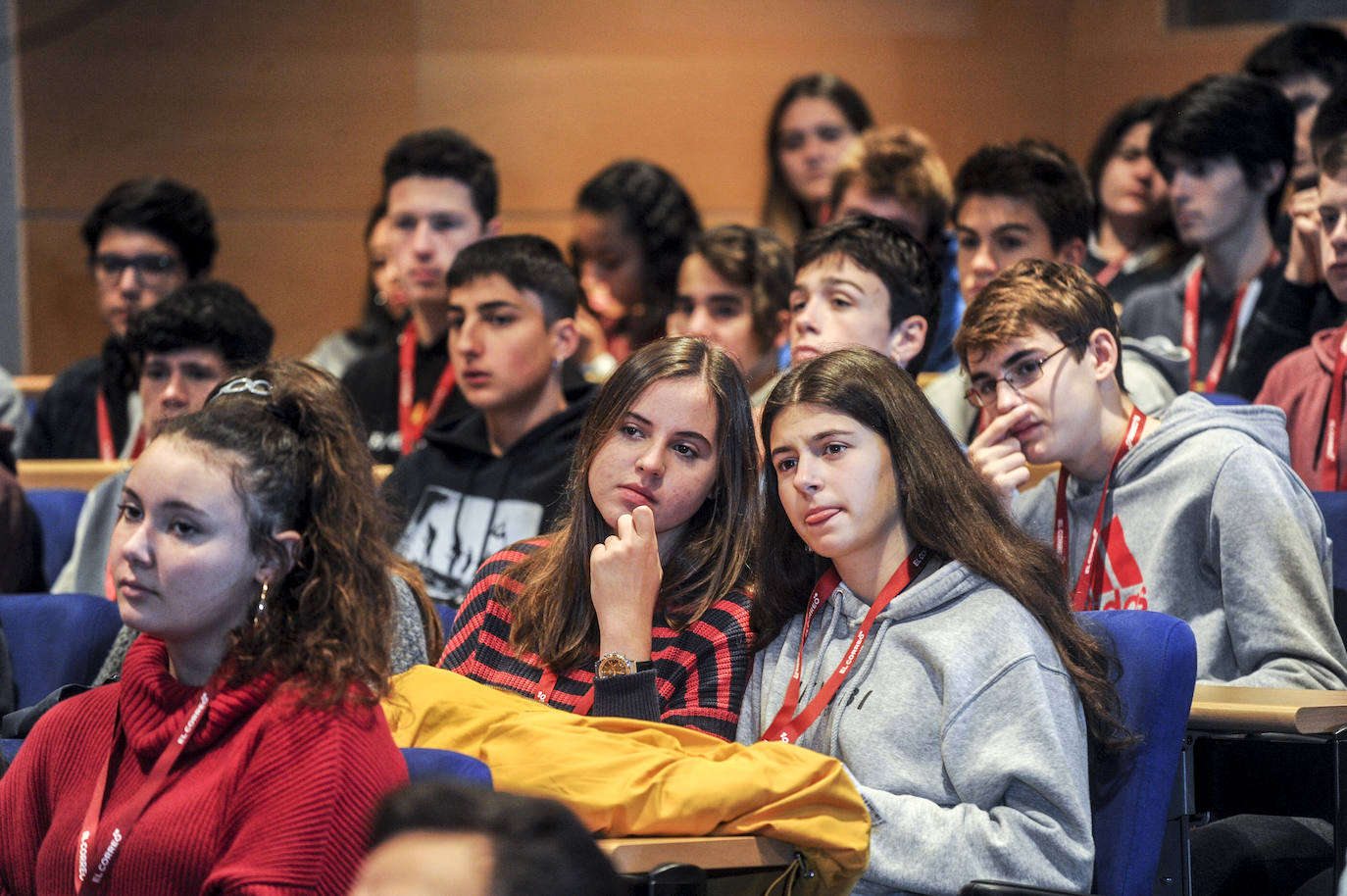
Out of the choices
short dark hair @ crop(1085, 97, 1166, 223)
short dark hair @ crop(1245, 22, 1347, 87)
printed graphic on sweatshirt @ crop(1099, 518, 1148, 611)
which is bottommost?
printed graphic on sweatshirt @ crop(1099, 518, 1148, 611)

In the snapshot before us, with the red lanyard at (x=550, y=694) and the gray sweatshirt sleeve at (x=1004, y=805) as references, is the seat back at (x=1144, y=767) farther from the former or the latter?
the red lanyard at (x=550, y=694)

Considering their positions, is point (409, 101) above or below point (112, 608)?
above

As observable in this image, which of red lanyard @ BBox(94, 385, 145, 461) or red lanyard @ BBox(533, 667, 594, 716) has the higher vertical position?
red lanyard @ BBox(94, 385, 145, 461)

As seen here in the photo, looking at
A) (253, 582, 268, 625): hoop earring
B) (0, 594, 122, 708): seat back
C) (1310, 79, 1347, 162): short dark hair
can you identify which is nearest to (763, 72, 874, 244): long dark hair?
(1310, 79, 1347, 162): short dark hair

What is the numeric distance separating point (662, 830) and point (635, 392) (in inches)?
33.9

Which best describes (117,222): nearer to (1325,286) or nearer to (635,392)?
(635,392)

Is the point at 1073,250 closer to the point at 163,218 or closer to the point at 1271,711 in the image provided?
the point at 1271,711

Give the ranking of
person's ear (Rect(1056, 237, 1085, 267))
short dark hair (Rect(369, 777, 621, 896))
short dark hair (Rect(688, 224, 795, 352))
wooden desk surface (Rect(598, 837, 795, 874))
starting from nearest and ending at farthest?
short dark hair (Rect(369, 777, 621, 896)) → wooden desk surface (Rect(598, 837, 795, 874)) → person's ear (Rect(1056, 237, 1085, 267)) → short dark hair (Rect(688, 224, 795, 352))

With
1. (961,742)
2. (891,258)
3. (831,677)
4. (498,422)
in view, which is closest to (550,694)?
(831,677)

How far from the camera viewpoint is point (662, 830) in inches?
68.5

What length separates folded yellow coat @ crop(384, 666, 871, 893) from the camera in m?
1.74

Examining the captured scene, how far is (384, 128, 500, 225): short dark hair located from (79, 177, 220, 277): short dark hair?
1.97 feet

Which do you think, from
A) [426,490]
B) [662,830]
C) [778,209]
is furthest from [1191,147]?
[662,830]

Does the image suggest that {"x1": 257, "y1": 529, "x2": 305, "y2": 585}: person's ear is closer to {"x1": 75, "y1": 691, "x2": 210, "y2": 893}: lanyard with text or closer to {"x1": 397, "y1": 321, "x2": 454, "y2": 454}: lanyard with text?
{"x1": 75, "y1": 691, "x2": 210, "y2": 893}: lanyard with text
